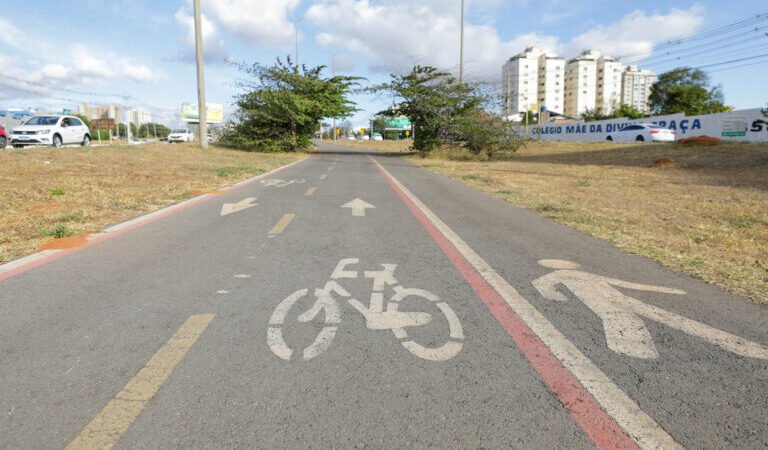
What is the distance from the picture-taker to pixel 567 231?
7809 millimetres

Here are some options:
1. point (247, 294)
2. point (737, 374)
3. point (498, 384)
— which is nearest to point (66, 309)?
point (247, 294)

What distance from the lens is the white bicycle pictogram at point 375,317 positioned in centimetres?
329

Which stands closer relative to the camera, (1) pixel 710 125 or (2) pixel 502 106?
(2) pixel 502 106

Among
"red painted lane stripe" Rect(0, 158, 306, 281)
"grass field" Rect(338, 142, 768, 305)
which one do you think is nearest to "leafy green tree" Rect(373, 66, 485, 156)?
"grass field" Rect(338, 142, 768, 305)

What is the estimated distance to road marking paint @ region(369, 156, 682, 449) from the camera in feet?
7.91

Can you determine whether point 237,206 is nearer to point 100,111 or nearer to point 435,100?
point 435,100

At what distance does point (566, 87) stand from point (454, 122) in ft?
457

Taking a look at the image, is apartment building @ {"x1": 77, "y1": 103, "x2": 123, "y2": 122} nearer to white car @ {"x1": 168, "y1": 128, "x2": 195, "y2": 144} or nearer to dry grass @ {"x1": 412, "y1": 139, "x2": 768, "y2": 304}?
white car @ {"x1": 168, "y1": 128, "x2": 195, "y2": 144}

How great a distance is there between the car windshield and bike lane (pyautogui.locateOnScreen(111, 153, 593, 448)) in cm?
2593

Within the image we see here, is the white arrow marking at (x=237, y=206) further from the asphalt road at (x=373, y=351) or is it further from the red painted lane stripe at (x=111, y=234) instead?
the asphalt road at (x=373, y=351)

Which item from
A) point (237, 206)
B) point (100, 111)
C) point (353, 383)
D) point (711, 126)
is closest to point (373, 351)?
point (353, 383)

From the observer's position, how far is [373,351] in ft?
10.7

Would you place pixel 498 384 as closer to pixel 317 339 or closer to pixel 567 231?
pixel 317 339

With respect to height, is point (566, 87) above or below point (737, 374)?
above
